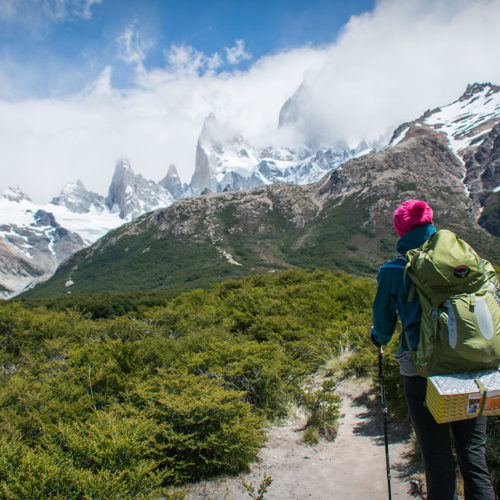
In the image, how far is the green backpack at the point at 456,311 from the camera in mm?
2377

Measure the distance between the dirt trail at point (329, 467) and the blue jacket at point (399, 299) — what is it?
2.24 meters

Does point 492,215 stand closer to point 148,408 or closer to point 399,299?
point 148,408

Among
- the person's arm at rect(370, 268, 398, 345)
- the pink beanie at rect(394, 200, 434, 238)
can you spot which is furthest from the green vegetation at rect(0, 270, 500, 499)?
the pink beanie at rect(394, 200, 434, 238)

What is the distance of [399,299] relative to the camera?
113 inches

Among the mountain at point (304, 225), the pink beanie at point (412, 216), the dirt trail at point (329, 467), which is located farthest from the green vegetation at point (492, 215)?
the pink beanie at point (412, 216)

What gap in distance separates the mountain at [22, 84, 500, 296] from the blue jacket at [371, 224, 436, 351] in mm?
102150

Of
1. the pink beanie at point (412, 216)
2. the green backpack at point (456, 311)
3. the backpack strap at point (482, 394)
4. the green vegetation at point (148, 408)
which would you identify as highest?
the pink beanie at point (412, 216)

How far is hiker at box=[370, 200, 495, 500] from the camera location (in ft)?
8.69

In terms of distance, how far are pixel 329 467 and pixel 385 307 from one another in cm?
319

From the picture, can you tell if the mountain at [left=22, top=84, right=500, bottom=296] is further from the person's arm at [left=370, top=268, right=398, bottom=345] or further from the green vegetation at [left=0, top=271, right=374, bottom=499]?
the person's arm at [left=370, top=268, right=398, bottom=345]

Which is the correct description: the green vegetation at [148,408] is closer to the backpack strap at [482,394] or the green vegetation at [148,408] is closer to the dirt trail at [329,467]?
the dirt trail at [329,467]

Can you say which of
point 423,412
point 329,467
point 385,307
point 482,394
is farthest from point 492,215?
point 482,394

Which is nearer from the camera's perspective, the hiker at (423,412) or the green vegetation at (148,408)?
the hiker at (423,412)

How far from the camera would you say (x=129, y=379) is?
6633 millimetres
